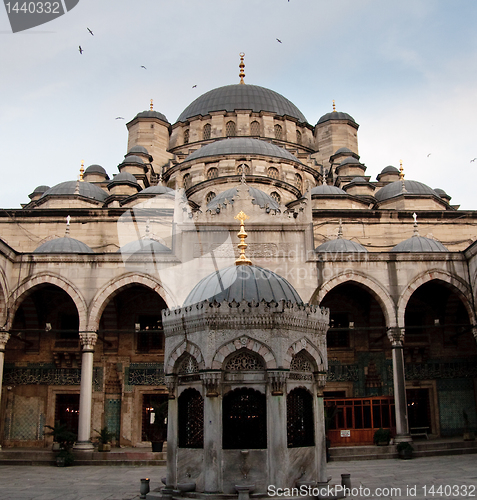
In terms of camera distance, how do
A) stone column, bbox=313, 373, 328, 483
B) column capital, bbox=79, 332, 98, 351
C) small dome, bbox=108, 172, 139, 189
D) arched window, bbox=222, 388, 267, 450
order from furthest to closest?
small dome, bbox=108, 172, 139, 189
column capital, bbox=79, 332, 98, 351
stone column, bbox=313, 373, 328, 483
arched window, bbox=222, 388, 267, 450

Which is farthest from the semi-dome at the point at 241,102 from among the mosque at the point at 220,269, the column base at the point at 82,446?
the column base at the point at 82,446

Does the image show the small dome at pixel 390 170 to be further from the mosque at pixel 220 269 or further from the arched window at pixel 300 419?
the arched window at pixel 300 419

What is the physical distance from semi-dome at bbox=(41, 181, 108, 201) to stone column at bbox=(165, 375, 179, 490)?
16.7 metres

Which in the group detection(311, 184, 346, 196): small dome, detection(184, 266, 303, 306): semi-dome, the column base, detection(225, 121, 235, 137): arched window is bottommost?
the column base

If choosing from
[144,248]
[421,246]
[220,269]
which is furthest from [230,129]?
[220,269]

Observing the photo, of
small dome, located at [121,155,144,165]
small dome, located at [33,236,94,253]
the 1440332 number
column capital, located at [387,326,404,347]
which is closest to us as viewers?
the 1440332 number

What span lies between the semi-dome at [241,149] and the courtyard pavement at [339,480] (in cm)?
1372

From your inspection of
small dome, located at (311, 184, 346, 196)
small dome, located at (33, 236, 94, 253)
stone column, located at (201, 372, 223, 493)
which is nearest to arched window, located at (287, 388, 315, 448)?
stone column, located at (201, 372, 223, 493)

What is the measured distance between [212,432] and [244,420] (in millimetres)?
426

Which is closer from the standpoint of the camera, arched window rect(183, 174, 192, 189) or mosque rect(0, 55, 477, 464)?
mosque rect(0, 55, 477, 464)

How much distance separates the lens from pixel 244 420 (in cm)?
706

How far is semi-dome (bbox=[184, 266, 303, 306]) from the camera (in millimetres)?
7457

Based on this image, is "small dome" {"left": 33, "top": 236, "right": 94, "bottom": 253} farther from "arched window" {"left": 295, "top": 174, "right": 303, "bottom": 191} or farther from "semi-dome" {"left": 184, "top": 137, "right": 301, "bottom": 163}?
"arched window" {"left": 295, "top": 174, "right": 303, "bottom": 191}

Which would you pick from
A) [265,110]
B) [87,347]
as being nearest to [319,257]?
[87,347]
